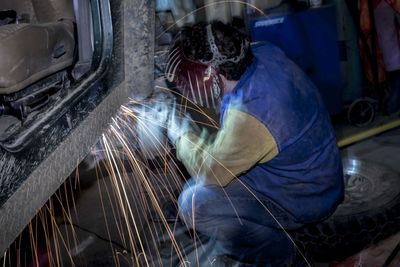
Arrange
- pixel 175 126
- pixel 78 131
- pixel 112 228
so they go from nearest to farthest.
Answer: pixel 78 131 < pixel 175 126 < pixel 112 228

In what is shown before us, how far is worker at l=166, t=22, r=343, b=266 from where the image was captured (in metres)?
2.19

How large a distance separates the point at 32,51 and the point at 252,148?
111cm

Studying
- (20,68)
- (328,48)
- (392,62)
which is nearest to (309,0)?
(328,48)

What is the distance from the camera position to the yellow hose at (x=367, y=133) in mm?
3918

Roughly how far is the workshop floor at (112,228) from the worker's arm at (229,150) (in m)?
0.65

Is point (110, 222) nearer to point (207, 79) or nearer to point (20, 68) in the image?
point (207, 79)

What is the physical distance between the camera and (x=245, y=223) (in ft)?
8.30

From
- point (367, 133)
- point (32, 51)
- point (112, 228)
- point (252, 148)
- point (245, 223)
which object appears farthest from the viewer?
point (367, 133)

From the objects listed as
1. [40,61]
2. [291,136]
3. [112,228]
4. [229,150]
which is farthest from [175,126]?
[40,61]

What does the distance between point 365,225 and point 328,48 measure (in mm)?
1974

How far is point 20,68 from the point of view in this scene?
1.55 m

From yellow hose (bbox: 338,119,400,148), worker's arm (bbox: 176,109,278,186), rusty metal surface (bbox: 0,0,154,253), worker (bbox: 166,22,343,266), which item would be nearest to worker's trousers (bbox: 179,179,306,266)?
worker (bbox: 166,22,343,266)

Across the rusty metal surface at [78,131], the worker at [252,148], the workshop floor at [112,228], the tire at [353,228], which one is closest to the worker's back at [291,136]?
the worker at [252,148]

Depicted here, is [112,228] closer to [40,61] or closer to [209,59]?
[209,59]
